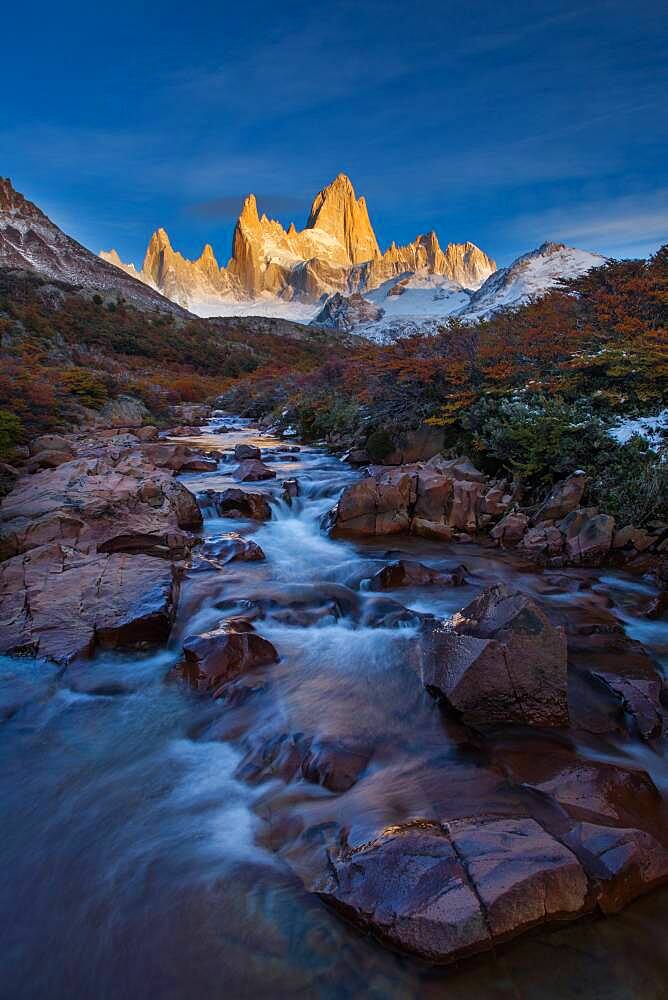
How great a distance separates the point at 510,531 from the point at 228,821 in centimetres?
597

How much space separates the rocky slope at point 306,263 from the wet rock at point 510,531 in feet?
491

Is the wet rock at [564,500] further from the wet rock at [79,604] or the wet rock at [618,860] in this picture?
the wet rock at [618,860]

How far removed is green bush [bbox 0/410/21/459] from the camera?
436 inches

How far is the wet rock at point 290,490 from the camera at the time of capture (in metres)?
10.6

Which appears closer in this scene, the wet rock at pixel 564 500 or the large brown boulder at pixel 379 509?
the wet rock at pixel 564 500

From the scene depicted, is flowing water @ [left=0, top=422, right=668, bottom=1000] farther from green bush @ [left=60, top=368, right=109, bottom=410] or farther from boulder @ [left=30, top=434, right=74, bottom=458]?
green bush @ [left=60, top=368, right=109, bottom=410]

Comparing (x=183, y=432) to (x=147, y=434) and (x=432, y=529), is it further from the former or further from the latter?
(x=432, y=529)

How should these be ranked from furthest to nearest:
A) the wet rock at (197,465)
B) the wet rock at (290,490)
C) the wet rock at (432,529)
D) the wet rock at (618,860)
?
the wet rock at (197,465)
the wet rock at (290,490)
the wet rock at (432,529)
the wet rock at (618,860)

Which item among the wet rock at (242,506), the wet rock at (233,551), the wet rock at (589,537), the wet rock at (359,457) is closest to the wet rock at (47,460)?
the wet rock at (242,506)

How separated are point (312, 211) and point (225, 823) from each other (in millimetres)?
198619

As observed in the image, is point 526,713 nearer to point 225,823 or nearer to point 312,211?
point 225,823

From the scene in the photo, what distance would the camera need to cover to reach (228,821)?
3.26 m

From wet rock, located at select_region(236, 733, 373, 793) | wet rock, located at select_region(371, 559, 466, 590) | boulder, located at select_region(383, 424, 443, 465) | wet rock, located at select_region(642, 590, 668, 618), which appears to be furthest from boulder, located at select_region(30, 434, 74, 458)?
wet rock, located at select_region(642, 590, 668, 618)

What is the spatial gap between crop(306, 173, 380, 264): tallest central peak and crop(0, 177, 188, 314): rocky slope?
11869cm
